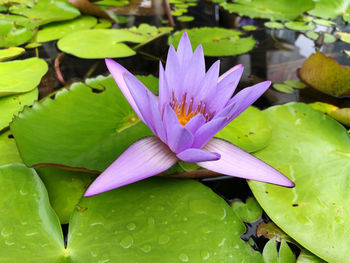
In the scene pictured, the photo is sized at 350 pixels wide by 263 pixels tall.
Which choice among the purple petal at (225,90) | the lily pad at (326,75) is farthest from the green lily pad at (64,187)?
the lily pad at (326,75)

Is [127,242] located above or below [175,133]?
below

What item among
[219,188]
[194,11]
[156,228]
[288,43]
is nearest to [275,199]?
[219,188]

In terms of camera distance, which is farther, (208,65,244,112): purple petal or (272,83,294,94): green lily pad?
(272,83,294,94): green lily pad

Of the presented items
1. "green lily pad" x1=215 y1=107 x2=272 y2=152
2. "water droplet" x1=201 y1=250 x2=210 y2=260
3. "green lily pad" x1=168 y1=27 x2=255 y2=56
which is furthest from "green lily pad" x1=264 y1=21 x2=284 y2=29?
"water droplet" x1=201 y1=250 x2=210 y2=260

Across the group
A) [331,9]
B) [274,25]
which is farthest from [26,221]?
[331,9]

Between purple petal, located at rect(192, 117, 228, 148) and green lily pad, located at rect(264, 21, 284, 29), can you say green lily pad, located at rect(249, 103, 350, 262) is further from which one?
green lily pad, located at rect(264, 21, 284, 29)

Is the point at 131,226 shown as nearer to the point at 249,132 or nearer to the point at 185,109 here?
the point at 185,109

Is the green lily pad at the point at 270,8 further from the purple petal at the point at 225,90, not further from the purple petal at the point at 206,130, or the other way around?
the purple petal at the point at 206,130
